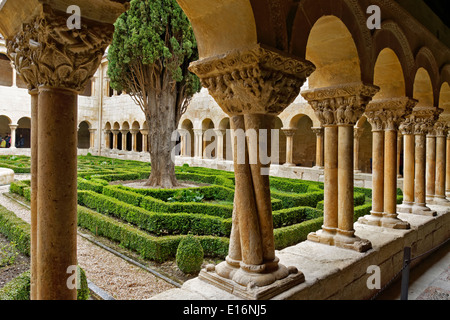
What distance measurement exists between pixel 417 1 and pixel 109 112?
22.5 metres

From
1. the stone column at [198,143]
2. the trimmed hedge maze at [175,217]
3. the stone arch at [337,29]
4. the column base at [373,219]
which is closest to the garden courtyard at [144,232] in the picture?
the trimmed hedge maze at [175,217]

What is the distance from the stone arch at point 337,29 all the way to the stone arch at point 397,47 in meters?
0.36

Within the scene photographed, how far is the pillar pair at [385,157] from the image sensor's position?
5309 millimetres

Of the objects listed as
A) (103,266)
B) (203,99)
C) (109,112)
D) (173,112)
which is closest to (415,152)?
(103,266)

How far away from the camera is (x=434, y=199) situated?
7.49 metres

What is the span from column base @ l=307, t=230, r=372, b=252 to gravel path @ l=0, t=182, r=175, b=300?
204 centimetres

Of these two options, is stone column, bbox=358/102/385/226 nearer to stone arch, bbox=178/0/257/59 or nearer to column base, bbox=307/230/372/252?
column base, bbox=307/230/372/252

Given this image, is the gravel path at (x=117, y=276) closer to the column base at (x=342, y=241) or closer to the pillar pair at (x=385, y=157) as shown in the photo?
the column base at (x=342, y=241)

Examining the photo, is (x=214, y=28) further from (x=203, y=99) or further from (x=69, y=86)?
(x=203, y=99)

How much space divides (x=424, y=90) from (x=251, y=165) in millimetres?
5458

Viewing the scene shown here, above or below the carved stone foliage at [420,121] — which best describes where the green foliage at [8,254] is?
below

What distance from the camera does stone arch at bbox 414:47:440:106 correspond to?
5927 mm

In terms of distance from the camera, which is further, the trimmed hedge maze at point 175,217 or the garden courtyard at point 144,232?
the trimmed hedge maze at point 175,217

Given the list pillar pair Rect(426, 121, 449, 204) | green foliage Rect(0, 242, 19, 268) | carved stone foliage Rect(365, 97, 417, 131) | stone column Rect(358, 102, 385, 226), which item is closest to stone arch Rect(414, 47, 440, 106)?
carved stone foliage Rect(365, 97, 417, 131)
